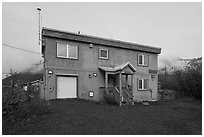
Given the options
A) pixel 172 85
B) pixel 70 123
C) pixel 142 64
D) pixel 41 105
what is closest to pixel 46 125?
pixel 70 123

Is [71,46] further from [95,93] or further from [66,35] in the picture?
[95,93]

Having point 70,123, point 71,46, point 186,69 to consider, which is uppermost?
point 71,46

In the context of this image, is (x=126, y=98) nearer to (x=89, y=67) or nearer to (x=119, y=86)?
(x=119, y=86)

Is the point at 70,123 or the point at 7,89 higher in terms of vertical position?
the point at 7,89

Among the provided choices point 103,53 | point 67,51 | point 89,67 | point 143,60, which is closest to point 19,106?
point 67,51

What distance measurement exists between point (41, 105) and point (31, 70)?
30846 millimetres

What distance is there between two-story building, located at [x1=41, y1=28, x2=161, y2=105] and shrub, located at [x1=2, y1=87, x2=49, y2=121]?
4.06 meters

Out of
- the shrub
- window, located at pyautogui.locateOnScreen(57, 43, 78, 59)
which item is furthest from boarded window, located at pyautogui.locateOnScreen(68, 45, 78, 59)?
the shrub

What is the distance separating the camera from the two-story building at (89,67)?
1239 centimetres

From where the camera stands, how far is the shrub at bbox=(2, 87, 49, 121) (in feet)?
22.3

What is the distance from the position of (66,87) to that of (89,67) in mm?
2488

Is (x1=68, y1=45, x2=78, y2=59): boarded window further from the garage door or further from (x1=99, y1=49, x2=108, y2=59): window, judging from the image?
(x1=99, y1=49, x2=108, y2=59): window

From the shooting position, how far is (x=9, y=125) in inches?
241

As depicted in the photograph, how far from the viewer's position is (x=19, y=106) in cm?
730
